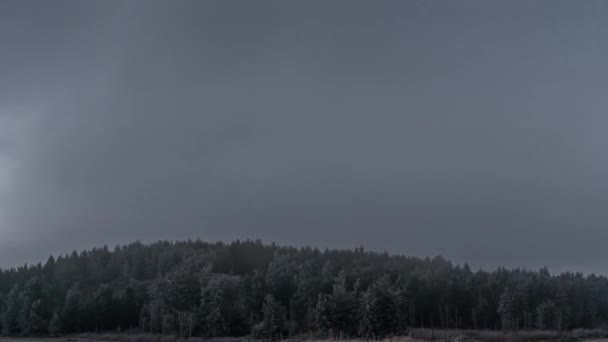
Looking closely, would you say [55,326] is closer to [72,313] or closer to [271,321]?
[72,313]

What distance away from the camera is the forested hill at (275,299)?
99250mm

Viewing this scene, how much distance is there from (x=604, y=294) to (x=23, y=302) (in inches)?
5179

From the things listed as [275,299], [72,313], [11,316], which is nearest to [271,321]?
[275,299]

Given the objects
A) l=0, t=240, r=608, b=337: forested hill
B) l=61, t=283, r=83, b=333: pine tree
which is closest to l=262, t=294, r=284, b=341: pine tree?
l=0, t=240, r=608, b=337: forested hill

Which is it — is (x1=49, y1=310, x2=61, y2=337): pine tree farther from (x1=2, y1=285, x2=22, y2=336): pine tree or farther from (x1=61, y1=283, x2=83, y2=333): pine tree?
(x1=2, y1=285, x2=22, y2=336): pine tree

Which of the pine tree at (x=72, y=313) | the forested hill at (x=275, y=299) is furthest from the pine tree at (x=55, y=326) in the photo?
the pine tree at (x=72, y=313)

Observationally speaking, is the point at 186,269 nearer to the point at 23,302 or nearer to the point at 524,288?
the point at 23,302

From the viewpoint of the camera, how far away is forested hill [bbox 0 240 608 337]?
326 feet

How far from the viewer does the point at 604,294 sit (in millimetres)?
158500

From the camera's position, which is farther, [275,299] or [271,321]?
[275,299]

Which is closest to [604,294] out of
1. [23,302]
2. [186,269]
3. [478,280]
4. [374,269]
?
[478,280]

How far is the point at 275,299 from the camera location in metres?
119

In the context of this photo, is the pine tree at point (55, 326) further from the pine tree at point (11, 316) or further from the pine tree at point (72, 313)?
the pine tree at point (11, 316)

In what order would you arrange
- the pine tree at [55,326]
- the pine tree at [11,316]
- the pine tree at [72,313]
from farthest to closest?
the pine tree at [72,313] < the pine tree at [11,316] < the pine tree at [55,326]
